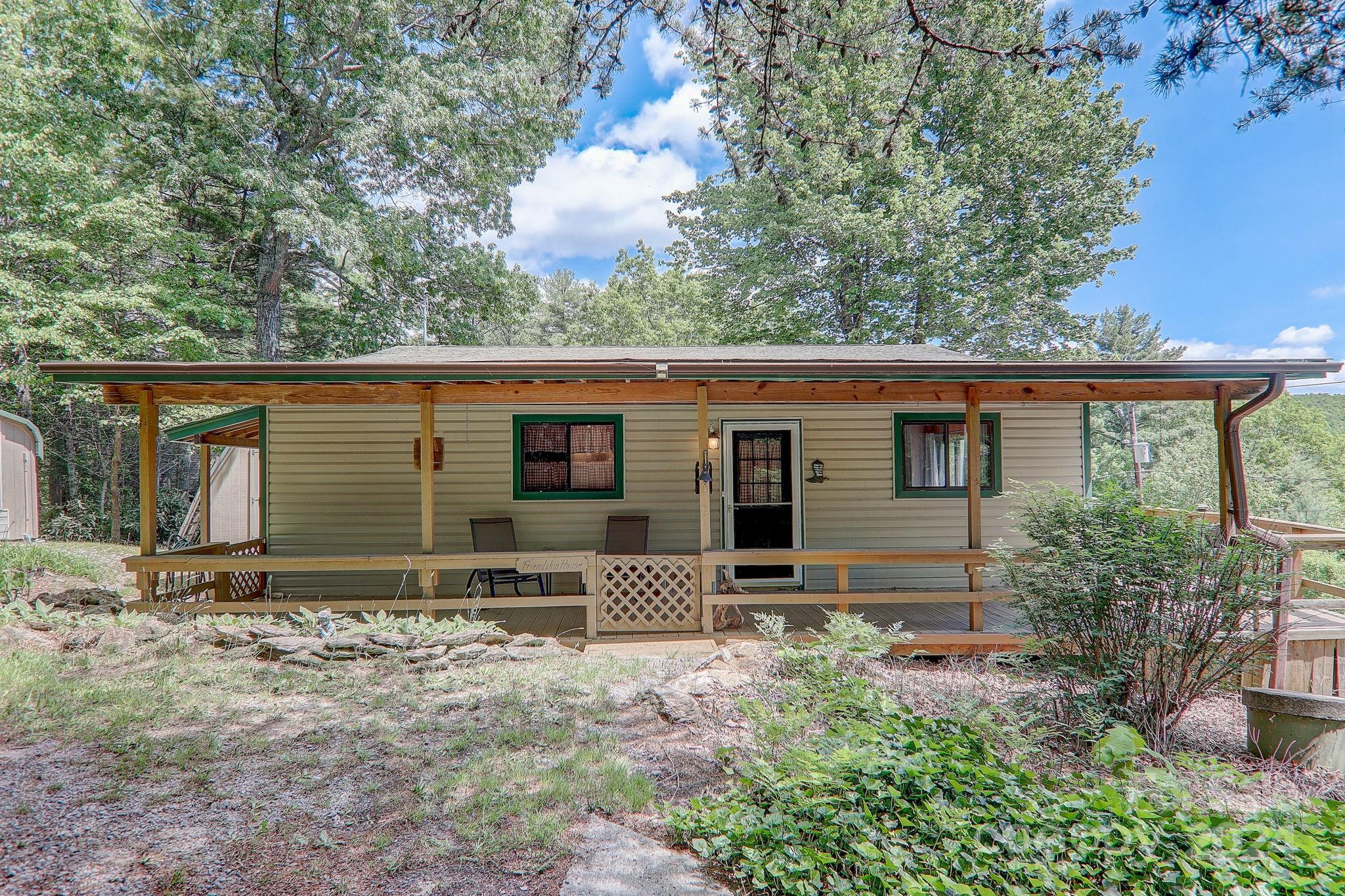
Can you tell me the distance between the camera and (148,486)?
17.7 feet

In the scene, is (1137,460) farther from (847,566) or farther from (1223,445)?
(847,566)

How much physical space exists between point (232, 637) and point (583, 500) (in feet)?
11.7

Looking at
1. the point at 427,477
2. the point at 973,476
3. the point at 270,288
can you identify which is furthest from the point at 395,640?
the point at 270,288

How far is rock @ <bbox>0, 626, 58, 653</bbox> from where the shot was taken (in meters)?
4.44

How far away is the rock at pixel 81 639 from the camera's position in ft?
14.9

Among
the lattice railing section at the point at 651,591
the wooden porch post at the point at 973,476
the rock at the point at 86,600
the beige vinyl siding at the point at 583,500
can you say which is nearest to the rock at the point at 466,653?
the lattice railing section at the point at 651,591

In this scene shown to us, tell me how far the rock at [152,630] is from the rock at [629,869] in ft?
14.0

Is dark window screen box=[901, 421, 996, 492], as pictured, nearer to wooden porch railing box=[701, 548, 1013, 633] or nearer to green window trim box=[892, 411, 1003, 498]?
green window trim box=[892, 411, 1003, 498]

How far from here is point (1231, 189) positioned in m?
23.9

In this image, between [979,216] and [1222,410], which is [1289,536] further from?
[979,216]

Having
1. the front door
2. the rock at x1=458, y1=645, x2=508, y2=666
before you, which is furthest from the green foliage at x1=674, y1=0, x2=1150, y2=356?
the rock at x1=458, y1=645, x2=508, y2=666

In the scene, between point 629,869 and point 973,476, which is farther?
point 973,476

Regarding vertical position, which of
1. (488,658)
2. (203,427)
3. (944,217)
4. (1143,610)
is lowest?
(488,658)

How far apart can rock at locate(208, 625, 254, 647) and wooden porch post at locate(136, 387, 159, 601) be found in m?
1.07
